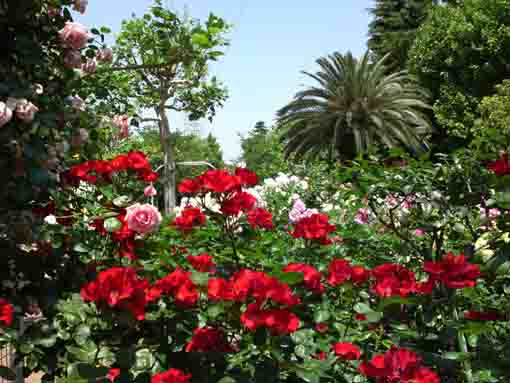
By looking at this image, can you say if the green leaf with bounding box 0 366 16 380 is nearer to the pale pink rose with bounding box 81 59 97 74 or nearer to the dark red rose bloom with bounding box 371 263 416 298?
the dark red rose bloom with bounding box 371 263 416 298

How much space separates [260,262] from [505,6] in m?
24.2

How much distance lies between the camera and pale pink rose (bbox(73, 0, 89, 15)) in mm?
2502

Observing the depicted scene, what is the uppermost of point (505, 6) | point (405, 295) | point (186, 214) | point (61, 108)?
point (505, 6)

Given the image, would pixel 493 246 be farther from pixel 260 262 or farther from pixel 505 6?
pixel 505 6

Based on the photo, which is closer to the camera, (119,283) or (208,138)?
(119,283)

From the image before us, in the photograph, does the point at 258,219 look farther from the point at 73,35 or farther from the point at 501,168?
the point at 73,35

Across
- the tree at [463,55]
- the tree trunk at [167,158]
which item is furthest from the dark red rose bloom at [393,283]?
the tree at [463,55]

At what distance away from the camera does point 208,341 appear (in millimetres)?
1637

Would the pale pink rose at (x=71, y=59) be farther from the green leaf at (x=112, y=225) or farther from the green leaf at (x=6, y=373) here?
the green leaf at (x=6, y=373)

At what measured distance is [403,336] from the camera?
198cm

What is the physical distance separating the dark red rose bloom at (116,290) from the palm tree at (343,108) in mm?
20722

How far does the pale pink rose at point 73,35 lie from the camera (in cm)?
243

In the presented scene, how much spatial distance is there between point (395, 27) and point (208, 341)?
32989mm

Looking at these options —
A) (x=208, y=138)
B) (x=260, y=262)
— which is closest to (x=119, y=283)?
(x=260, y=262)
